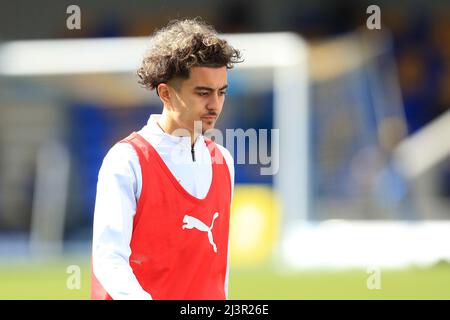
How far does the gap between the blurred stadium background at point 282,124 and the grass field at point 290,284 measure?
11cm

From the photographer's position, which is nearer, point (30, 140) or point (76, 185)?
point (76, 185)

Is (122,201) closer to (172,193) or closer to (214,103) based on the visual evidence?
(172,193)

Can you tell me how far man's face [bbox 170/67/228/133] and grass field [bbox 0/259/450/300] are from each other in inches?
154

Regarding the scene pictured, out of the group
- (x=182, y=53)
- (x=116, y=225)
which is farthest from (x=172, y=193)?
(x=182, y=53)

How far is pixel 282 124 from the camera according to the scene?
10.9 m

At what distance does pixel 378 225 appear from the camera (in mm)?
10359

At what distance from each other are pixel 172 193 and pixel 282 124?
8399mm

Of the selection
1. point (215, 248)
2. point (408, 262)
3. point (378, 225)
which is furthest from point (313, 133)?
point (215, 248)

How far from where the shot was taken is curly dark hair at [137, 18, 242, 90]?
269 centimetres

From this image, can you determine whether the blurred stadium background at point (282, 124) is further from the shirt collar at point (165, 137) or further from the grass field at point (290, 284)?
the shirt collar at point (165, 137)

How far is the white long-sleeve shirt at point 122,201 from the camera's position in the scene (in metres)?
2.38

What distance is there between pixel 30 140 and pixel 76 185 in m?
1.42

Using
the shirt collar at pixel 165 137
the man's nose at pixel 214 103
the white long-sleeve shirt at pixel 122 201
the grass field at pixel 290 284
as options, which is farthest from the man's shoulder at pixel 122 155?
the grass field at pixel 290 284
